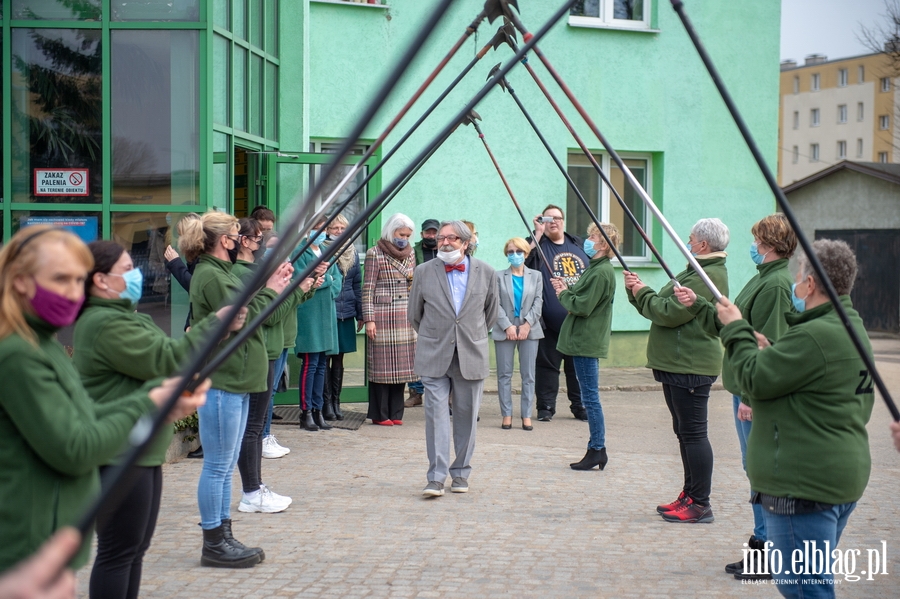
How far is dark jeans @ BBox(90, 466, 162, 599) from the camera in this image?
380cm

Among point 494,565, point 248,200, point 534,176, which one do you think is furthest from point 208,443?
point 534,176

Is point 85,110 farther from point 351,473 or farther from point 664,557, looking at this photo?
point 664,557

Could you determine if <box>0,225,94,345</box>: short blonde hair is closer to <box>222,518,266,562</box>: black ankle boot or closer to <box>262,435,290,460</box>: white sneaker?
<box>222,518,266,562</box>: black ankle boot

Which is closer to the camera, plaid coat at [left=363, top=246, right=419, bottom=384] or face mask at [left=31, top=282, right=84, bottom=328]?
face mask at [left=31, top=282, right=84, bottom=328]

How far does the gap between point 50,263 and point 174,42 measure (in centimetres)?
639

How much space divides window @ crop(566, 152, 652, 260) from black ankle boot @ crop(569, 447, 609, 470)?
663cm

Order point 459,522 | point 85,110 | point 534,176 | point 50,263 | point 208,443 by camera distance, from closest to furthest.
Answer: point 50,263
point 208,443
point 459,522
point 85,110
point 534,176

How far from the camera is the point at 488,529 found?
20.8ft

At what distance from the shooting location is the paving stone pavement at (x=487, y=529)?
523 cm

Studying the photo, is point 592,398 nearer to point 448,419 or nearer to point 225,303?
point 448,419

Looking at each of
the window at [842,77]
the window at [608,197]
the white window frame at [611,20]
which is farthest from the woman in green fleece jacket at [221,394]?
the window at [842,77]

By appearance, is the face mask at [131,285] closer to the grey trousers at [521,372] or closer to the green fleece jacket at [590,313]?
the green fleece jacket at [590,313]

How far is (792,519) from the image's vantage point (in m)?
3.87

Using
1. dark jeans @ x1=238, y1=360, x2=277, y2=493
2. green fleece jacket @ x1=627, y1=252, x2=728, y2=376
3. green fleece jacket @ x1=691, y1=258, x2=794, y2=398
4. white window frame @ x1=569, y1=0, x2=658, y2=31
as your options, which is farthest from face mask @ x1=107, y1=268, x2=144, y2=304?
white window frame @ x1=569, y1=0, x2=658, y2=31
